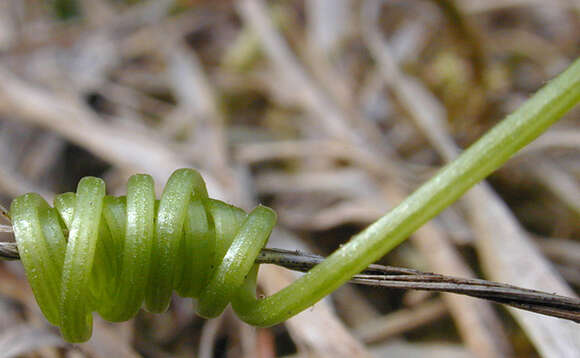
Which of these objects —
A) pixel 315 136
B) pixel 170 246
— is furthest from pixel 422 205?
pixel 315 136

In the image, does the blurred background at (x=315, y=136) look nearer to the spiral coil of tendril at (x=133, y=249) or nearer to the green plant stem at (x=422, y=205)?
the spiral coil of tendril at (x=133, y=249)

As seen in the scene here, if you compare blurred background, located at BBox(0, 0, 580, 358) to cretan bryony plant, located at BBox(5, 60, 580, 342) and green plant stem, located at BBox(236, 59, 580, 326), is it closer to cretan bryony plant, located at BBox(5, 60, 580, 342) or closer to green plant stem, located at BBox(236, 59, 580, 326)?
cretan bryony plant, located at BBox(5, 60, 580, 342)

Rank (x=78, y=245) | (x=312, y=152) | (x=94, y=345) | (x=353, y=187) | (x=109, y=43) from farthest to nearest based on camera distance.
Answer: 1. (x=109, y=43)
2. (x=312, y=152)
3. (x=353, y=187)
4. (x=94, y=345)
5. (x=78, y=245)

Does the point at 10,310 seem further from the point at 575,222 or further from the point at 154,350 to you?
the point at 575,222

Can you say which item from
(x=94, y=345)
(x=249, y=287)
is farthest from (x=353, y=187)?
(x=249, y=287)

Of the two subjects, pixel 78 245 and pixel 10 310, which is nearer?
pixel 78 245

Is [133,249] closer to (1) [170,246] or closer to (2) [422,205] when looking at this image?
(1) [170,246]
